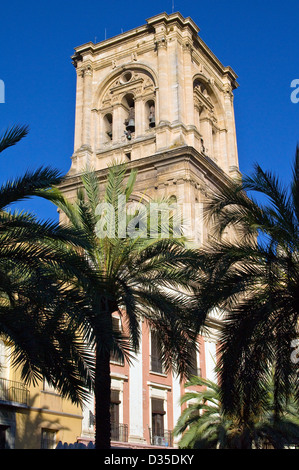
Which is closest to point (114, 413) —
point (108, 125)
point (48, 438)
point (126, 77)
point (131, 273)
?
point (48, 438)

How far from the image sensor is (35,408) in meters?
21.3

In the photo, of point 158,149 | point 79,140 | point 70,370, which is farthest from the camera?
point 79,140

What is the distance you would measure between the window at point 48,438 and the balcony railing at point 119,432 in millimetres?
3491

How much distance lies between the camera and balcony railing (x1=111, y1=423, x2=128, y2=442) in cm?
2511

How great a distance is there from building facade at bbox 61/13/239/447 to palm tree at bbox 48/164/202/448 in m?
17.3

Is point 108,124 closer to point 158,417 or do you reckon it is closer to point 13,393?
point 158,417

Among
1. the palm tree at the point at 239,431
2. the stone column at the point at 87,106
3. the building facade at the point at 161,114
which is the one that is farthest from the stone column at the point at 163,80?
the palm tree at the point at 239,431

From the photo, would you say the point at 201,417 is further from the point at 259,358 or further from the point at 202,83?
the point at 202,83

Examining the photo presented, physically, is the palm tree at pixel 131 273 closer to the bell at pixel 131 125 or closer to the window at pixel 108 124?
the bell at pixel 131 125

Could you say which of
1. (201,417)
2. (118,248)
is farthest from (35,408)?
(118,248)

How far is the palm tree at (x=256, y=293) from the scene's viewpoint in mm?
13570

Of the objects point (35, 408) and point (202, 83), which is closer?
point (35, 408)

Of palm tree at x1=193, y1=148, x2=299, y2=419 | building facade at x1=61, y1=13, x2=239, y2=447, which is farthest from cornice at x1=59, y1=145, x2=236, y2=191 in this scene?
palm tree at x1=193, y1=148, x2=299, y2=419

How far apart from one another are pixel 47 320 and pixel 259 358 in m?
4.43
